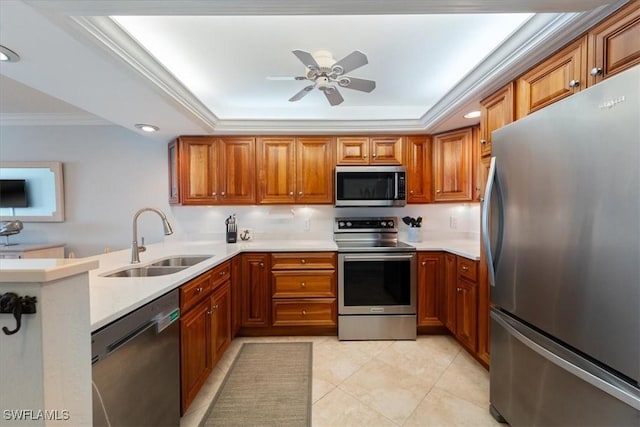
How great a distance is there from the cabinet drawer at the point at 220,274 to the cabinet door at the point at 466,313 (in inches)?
82.5

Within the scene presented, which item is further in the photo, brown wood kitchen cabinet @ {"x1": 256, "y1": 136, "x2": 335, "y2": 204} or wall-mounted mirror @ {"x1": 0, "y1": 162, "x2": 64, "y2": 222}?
wall-mounted mirror @ {"x1": 0, "y1": 162, "x2": 64, "y2": 222}

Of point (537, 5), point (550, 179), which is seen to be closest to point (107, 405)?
point (550, 179)

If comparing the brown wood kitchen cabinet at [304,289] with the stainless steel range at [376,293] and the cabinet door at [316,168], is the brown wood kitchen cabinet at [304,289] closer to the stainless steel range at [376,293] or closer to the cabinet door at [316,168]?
the stainless steel range at [376,293]

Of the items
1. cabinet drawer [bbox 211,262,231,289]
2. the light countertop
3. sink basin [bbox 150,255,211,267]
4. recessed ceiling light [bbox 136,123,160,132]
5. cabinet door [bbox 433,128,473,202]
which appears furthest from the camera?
cabinet door [bbox 433,128,473,202]

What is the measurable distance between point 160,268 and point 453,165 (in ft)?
9.79

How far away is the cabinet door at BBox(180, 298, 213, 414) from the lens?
5.06 feet

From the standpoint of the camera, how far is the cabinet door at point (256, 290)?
268 cm

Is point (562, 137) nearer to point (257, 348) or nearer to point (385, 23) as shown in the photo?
point (385, 23)

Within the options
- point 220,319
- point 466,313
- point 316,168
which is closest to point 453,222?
point 466,313

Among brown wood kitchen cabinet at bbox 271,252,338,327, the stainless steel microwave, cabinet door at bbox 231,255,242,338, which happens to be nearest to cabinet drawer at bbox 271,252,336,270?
brown wood kitchen cabinet at bbox 271,252,338,327

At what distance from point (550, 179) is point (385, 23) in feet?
4.51

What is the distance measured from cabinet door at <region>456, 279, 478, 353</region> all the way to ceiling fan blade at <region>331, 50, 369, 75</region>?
1.92 metres

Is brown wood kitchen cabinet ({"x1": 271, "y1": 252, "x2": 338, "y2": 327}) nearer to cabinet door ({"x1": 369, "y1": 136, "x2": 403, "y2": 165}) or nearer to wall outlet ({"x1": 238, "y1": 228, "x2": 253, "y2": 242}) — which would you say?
wall outlet ({"x1": 238, "y1": 228, "x2": 253, "y2": 242})

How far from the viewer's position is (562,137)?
1149 millimetres
